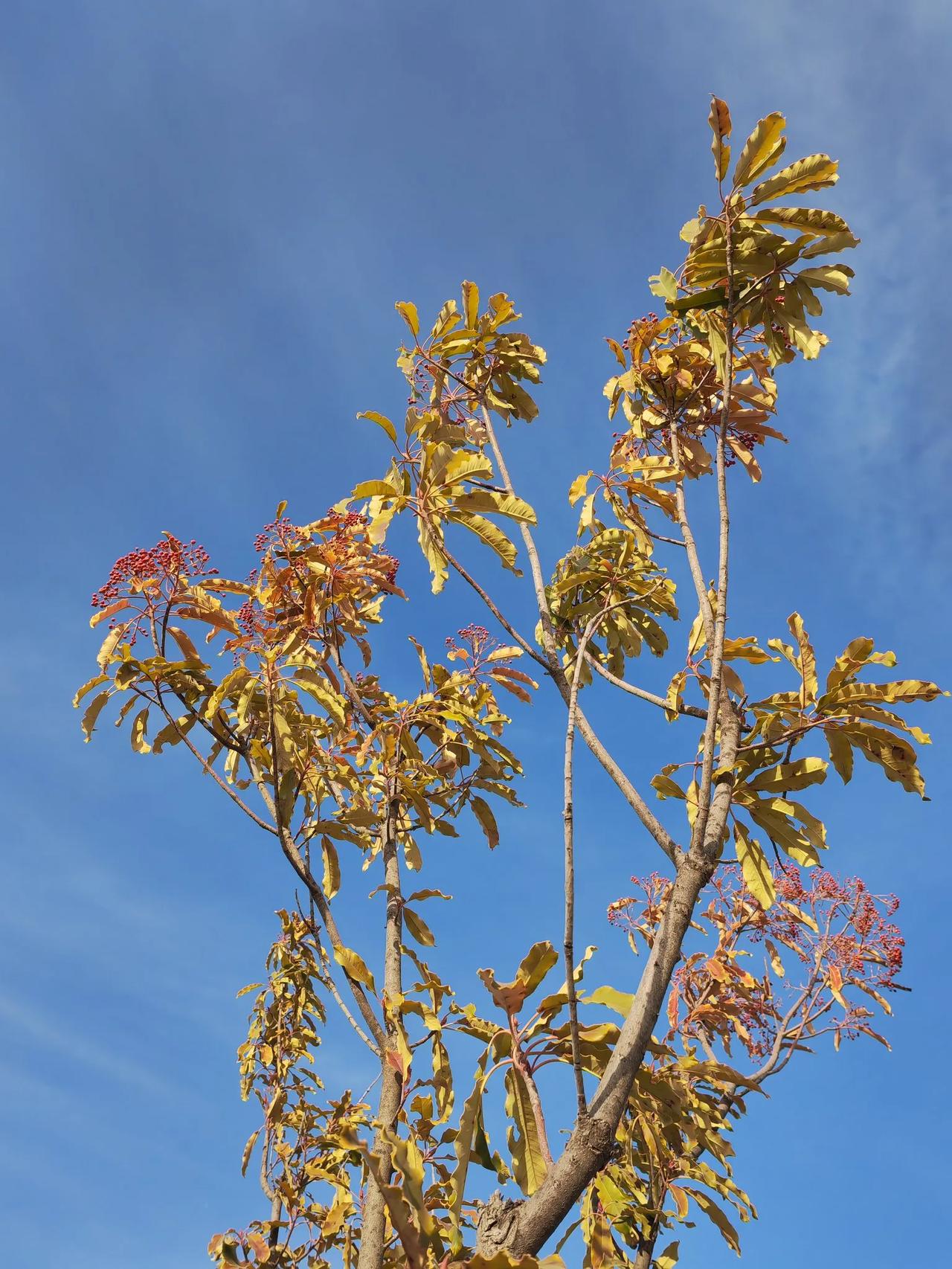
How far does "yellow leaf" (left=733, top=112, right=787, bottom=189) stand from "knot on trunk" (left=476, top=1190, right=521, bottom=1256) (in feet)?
10.2

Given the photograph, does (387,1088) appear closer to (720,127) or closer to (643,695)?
(643,695)

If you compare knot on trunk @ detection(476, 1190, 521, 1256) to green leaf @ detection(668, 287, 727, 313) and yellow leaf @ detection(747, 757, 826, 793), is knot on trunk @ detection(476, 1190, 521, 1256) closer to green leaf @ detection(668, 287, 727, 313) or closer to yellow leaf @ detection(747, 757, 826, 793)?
yellow leaf @ detection(747, 757, 826, 793)

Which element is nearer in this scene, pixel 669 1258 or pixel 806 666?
pixel 806 666

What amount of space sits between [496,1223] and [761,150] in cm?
319

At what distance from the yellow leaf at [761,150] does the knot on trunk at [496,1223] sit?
310 centimetres

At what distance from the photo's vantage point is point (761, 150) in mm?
3096

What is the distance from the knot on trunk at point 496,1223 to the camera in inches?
88.4

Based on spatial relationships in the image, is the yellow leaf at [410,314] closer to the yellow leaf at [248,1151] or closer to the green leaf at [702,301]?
the green leaf at [702,301]

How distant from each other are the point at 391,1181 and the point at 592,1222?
2.01 feet

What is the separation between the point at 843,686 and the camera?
9.68 feet

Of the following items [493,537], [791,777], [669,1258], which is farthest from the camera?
[669,1258]

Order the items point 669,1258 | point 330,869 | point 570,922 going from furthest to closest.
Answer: point 669,1258 < point 330,869 < point 570,922

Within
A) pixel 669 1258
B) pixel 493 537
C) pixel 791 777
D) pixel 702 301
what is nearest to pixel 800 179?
pixel 702 301

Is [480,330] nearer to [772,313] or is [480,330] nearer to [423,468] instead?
[423,468]
